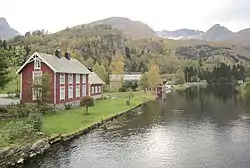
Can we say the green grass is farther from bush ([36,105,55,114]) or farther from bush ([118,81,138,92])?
bush ([118,81,138,92])

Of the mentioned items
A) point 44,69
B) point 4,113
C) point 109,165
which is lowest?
point 109,165

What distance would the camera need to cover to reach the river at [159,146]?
28406mm

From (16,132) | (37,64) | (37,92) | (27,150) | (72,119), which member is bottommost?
(27,150)

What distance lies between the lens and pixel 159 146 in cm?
3459

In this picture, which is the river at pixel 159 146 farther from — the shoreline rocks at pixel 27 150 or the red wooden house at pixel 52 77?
the red wooden house at pixel 52 77

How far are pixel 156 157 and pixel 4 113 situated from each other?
2093 centimetres

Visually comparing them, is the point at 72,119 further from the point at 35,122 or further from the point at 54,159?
the point at 54,159

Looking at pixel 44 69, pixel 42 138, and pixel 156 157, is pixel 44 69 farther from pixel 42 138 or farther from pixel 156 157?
pixel 156 157

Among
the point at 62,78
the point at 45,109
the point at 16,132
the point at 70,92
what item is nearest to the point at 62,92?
the point at 62,78

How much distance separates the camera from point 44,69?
52281mm

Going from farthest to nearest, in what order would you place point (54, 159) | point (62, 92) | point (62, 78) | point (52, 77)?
point (62, 78) → point (62, 92) → point (52, 77) → point (54, 159)

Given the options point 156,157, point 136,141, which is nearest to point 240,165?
point 156,157

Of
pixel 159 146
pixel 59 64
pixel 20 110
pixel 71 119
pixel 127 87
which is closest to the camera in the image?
pixel 159 146

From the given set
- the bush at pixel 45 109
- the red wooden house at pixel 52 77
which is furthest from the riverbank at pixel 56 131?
the red wooden house at pixel 52 77
